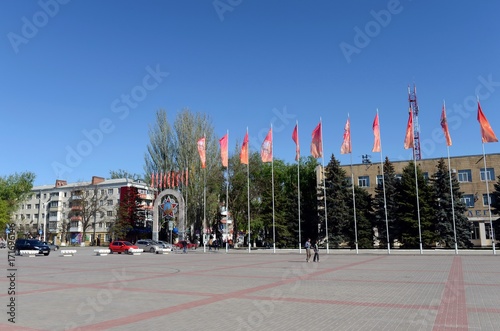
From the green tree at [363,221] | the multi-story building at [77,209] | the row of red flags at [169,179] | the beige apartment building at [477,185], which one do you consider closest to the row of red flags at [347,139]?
the green tree at [363,221]

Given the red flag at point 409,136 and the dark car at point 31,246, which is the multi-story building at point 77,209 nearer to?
the dark car at point 31,246

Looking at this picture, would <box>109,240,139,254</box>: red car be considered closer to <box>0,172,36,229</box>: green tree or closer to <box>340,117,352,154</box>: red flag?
<box>340,117,352,154</box>: red flag

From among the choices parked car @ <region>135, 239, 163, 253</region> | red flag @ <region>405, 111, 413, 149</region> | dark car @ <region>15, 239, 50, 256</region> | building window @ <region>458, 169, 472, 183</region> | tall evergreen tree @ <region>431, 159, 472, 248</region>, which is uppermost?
red flag @ <region>405, 111, 413, 149</region>

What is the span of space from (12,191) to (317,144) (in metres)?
67.1

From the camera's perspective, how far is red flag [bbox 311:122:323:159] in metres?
38.5

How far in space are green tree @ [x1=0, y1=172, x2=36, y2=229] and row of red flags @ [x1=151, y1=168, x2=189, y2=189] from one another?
3134 centimetres

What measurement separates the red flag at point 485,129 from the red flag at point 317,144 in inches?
517

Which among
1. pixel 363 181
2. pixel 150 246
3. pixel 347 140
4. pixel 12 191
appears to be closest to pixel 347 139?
pixel 347 140

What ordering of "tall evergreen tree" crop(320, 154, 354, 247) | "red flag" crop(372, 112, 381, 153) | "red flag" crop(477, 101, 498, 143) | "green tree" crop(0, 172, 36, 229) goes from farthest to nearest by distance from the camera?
"green tree" crop(0, 172, 36, 229) → "tall evergreen tree" crop(320, 154, 354, 247) → "red flag" crop(372, 112, 381, 153) → "red flag" crop(477, 101, 498, 143)

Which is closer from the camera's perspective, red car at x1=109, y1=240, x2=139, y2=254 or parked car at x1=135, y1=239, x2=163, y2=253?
red car at x1=109, y1=240, x2=139, y2=254

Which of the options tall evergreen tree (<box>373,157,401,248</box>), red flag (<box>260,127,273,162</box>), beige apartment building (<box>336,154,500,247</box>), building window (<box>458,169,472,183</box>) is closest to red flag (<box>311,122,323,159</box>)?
red flag (<box>260,127,273,162</box>)

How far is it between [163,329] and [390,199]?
44.8 meters

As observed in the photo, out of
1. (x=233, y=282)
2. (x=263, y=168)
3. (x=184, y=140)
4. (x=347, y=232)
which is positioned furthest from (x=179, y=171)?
(x=233, y=282)

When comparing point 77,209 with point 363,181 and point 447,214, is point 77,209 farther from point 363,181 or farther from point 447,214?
point 447,214
